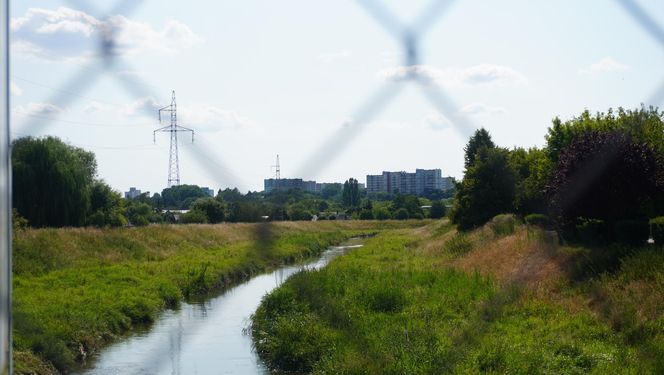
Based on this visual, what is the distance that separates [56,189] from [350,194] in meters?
28.1

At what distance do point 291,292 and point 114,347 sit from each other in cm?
340

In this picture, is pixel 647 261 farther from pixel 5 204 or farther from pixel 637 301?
pixel 5 204

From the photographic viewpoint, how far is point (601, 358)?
26.9 feet

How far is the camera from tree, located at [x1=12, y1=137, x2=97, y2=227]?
79.7 feet

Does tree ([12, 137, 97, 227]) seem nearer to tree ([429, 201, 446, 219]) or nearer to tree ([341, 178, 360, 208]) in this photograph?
tree ([429, 201, 446, 219])

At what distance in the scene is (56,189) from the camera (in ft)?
93.1

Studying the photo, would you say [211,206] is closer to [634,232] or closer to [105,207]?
[634,232]

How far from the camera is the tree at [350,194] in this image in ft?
7.94

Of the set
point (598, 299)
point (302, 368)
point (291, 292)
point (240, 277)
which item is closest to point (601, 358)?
point (598, 299)

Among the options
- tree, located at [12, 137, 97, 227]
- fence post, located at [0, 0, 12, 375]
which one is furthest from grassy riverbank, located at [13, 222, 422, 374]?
fence post, located at [0, 0, 12, 375]

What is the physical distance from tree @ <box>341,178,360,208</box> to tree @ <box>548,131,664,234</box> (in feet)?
34.7

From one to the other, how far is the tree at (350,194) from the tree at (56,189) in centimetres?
2160

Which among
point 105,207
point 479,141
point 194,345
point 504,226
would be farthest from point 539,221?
point 105,207

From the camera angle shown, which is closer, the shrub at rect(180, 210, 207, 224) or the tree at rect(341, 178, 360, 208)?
the tree at rect(341, 178, 360, 208)
